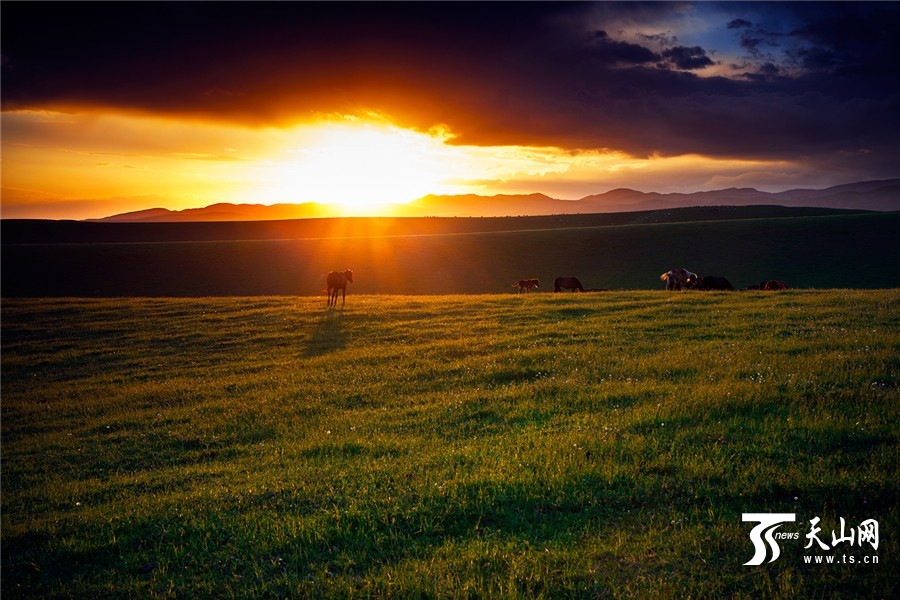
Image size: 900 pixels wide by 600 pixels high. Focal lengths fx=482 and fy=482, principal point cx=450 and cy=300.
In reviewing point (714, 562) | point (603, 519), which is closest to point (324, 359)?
point (603, 519)

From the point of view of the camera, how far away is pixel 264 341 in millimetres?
22609

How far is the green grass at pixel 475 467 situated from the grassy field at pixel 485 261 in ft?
151

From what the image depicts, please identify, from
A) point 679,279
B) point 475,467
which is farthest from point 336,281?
point 475,467

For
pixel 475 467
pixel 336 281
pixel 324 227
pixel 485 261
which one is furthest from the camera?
pixel 324 227

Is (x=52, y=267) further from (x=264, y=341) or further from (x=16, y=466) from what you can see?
(x=16, y=466)

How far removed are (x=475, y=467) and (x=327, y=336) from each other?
15.9m

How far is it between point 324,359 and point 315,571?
41.5 ft

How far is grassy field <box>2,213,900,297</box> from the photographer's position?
64500 mm

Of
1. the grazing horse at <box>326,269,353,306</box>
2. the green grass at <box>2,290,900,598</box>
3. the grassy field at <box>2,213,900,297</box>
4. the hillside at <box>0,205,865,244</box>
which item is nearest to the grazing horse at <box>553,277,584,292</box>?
the grassy field at <box>2,213,900,297</box>

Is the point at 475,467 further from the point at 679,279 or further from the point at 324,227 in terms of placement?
the point at 324,227
